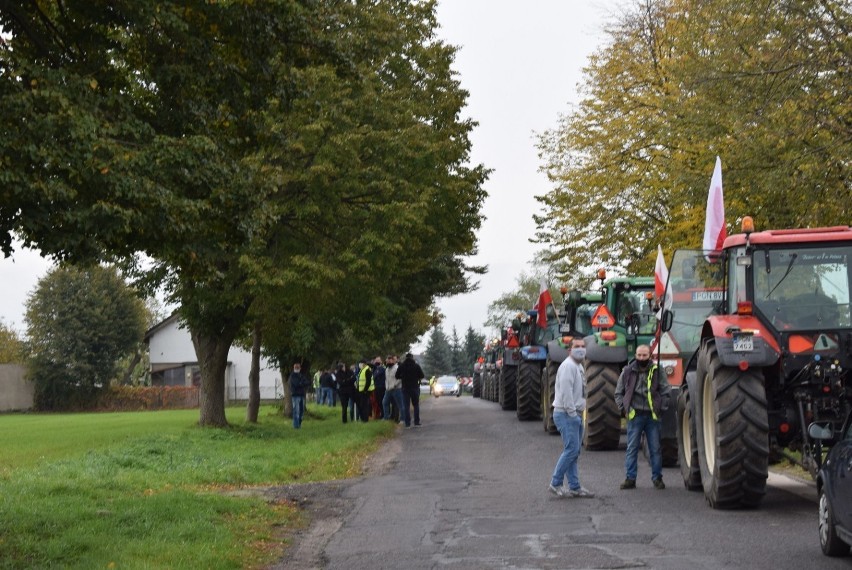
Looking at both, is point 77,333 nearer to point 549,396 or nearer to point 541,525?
point 549,396

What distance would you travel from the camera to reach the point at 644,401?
53.5 ft

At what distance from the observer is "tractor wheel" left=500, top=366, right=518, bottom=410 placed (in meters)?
40.4

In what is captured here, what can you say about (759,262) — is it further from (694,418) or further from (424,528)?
(424,528)

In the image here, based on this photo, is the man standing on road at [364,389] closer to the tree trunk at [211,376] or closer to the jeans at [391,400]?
the jeans at [391,400]

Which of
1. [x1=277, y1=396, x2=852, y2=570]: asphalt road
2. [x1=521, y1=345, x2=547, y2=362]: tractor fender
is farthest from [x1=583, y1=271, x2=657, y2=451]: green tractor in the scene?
[x1=521, y1=345, x2=547, y2=362]: tractor fender

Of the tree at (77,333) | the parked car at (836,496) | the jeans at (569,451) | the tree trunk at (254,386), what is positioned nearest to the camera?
the parked car at (836,496)

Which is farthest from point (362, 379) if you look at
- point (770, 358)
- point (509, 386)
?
point (770, 358)

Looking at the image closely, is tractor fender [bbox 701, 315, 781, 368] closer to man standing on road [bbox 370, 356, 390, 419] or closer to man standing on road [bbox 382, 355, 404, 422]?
man standing on road [bbox 382, 355, 404, 422]

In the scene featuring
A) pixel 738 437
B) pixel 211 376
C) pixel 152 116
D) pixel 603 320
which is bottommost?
pixel 738 437

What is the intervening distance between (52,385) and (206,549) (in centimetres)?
→ 7078

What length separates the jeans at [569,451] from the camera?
50.2 ft

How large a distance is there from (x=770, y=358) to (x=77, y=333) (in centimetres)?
7351

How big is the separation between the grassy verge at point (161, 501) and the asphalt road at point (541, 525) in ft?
2.24

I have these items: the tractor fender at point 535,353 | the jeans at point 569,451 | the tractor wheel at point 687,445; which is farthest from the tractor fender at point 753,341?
the tractor fender at point 535,353
